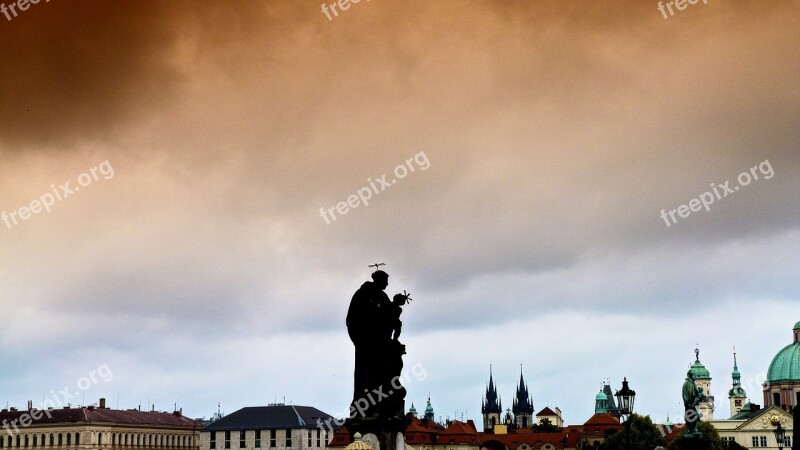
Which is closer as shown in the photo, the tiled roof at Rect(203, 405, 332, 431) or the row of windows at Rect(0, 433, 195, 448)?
the row of windows at Rect(0, 433, 195, 448)

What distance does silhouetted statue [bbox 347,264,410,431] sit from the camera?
23047mm

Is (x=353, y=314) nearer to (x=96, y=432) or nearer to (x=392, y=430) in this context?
(x=392, y=430)

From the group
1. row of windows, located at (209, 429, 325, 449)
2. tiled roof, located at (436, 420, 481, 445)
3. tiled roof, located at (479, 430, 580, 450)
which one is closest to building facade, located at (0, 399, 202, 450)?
row of windows, located at (209, 429, 325, 449)

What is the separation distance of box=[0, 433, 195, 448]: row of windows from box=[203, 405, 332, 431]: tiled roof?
9.21m

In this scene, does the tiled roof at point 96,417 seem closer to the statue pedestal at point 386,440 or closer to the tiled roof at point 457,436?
Answer: the tiled roof at point 457,436

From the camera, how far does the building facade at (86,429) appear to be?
14412 centimetres

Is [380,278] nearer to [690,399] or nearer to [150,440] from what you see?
[690,399]

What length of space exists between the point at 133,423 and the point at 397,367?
135 m

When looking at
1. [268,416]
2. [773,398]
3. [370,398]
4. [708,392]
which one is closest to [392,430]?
[370,398]

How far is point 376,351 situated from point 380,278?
1.55 meters

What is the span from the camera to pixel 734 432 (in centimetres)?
15238

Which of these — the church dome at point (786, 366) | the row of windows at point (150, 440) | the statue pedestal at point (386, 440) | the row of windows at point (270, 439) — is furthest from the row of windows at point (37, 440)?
the statue pedestal at point (386, 440)

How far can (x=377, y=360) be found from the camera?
916 inches

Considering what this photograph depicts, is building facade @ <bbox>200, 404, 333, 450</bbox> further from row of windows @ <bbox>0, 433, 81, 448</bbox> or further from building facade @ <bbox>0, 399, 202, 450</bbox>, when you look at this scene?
row of windows @ <bbox>0, 433, 81, 448</bbox>
